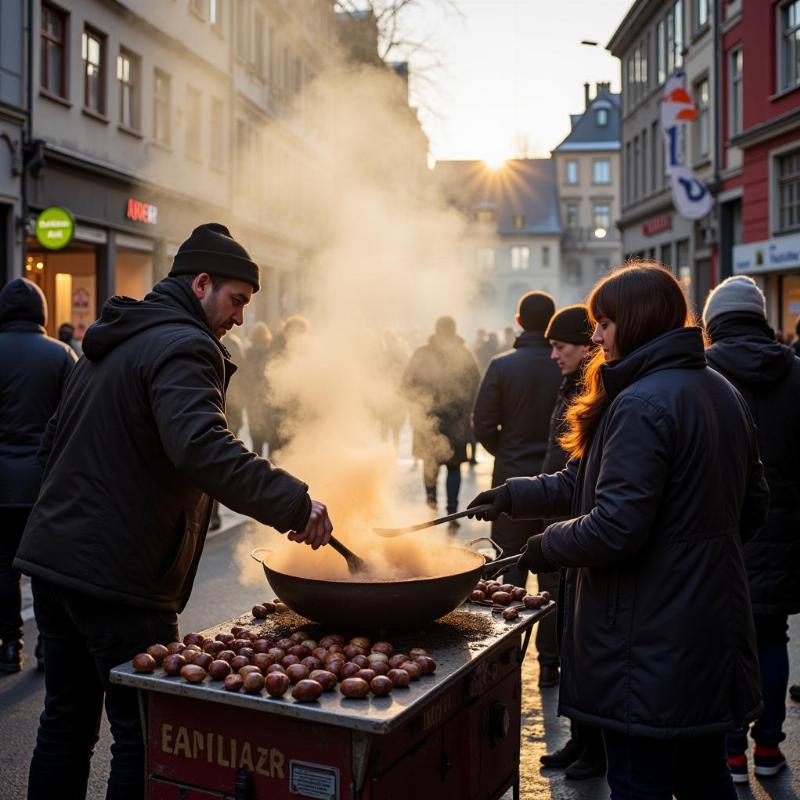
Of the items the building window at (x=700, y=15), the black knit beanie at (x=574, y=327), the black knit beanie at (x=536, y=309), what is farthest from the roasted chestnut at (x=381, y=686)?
the building window at (x=700, y=15)

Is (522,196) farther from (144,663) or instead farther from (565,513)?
(144,663)

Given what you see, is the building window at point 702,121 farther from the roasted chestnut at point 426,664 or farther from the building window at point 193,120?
the roasted chestnut at point 426,664

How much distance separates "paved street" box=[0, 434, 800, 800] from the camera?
4273 mm

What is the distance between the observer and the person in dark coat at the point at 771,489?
4.27 metres

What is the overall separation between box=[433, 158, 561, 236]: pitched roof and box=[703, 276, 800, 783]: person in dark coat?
74.3 metres

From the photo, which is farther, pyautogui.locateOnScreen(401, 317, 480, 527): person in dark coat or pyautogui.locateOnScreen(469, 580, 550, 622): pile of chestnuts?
pyautogui.locateOnScreen(401, 317, 480, 527): person in dark coat

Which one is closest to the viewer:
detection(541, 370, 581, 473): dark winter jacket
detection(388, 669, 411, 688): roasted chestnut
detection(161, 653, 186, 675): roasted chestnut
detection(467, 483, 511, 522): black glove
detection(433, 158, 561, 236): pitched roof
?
detection(388, 669, 411, 688): roasted chestnut

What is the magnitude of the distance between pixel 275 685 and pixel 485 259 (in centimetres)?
8043

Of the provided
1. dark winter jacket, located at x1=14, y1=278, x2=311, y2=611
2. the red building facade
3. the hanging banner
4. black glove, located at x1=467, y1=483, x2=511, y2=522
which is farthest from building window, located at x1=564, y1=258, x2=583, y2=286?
dark winter jacket, located at x1=14, y1=278, x2=311, y2=611

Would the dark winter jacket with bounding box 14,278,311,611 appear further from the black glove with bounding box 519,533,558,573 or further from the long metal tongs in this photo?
the black glove with bounding box 519,533,558,573

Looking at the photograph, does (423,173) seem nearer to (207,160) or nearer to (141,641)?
(207,160)

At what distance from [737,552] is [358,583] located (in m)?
1.14

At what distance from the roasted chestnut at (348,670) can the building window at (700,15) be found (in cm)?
2693

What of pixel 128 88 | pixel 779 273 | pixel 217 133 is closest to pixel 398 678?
pixel 128 88
